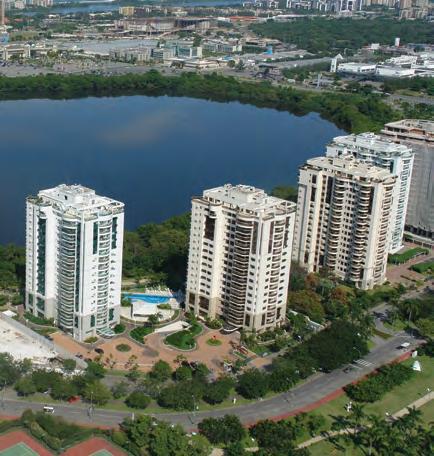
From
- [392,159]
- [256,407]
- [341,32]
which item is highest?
[341,32]

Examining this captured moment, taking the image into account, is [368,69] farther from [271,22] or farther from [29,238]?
[29,238]

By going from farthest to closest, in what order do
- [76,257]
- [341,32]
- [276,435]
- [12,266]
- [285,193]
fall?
[341,32] → [285,193] → [12,266] → [76,257] → [276,435]

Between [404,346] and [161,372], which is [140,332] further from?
[404,346]

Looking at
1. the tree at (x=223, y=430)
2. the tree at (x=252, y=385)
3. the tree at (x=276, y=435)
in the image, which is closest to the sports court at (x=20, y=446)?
the tree at (x=223, y=430)

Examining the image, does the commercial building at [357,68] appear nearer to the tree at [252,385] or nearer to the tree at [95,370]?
the tree at [252,385]

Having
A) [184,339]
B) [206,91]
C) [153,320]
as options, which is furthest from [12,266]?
[206,91]

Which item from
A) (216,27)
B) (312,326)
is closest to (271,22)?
(216,27)

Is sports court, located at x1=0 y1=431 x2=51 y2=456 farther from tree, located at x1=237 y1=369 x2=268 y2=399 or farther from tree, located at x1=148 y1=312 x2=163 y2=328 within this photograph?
tree, located at x1=148 y1=312 x2=163 y2=328
